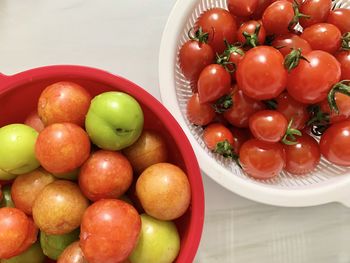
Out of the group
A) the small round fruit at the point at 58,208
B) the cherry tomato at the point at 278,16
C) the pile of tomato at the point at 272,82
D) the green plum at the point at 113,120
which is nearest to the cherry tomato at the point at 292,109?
the pile of tomato at the point at 272,82

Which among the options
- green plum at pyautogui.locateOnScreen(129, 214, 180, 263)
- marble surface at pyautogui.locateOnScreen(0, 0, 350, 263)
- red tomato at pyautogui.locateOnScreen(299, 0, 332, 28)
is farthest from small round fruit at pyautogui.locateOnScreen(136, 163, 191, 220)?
red tomato at pyautogui.locateOnScreen(299, 0, 332, 28)

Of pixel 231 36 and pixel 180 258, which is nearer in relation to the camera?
pixel 180 258

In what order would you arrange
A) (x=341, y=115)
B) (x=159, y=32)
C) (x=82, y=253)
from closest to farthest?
(x=82, y=253), (x=341, y=115), (x=159, y=32)

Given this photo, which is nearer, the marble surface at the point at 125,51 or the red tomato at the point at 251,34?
the red tomato at the point at 251,34

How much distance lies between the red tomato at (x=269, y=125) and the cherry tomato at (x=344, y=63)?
131 mm

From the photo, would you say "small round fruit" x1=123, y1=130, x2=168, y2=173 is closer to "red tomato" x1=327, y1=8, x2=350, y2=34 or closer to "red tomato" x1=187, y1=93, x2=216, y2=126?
"red tomato" x1=187, y1=93, x2=216, y2=126

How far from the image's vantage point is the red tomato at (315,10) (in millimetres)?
670

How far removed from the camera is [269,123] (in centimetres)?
62

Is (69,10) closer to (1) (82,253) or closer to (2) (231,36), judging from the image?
(2) (231,36)

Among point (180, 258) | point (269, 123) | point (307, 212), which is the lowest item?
point (307, 212)

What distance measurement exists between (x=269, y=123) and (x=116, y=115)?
0.73 feet

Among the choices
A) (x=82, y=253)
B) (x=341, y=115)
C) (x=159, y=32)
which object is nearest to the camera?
(x=82, y=253)

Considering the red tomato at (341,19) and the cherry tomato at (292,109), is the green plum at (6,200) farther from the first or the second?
the red tomato at (341,19)

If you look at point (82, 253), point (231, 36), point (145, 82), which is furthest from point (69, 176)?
point (231, 36)
